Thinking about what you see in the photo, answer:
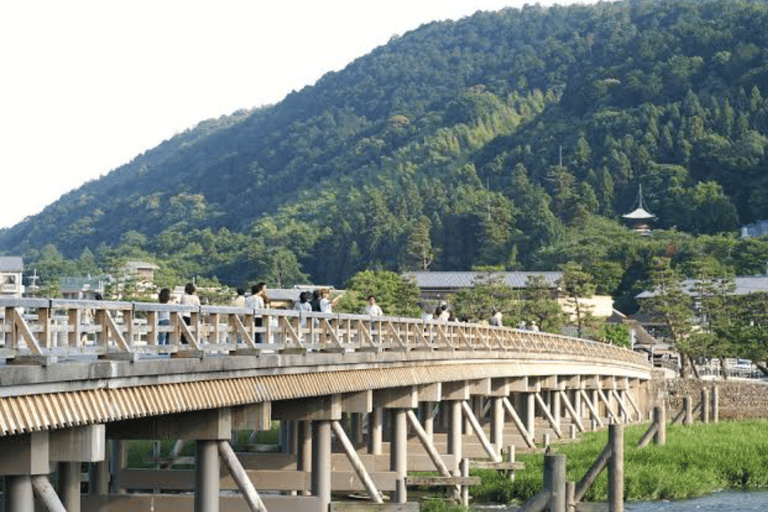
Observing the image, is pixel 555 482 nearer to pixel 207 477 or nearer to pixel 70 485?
pixel 207 477

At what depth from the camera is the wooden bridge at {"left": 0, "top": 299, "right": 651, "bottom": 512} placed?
17.2 metres

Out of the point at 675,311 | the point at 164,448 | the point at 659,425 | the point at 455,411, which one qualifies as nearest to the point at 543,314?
the point at 675,311

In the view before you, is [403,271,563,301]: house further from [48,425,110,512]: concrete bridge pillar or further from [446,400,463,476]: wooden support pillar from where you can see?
[48,425,110,512]: concrete bridge pillar

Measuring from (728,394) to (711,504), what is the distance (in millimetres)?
50975

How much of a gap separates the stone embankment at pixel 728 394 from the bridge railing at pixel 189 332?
51090 millimetres

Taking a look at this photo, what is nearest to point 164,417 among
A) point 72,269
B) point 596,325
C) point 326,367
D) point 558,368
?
point 326,367

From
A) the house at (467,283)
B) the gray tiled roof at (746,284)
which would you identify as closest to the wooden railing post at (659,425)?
the gray tiled roof at (746,284)

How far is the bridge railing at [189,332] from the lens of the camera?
17.2 m

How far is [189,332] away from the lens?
2125 centimetres

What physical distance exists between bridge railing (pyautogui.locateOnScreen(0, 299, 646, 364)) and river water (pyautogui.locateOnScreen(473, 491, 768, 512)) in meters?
5.64

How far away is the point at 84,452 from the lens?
18.2 meters

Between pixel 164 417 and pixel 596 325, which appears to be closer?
pixel 164 417

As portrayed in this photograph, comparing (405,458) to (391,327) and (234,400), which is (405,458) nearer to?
(391,327)

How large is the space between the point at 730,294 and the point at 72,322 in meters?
108
